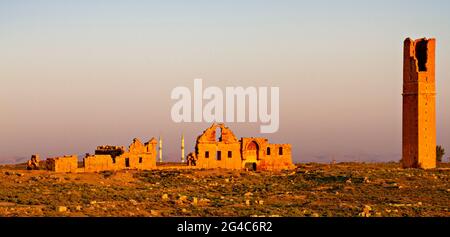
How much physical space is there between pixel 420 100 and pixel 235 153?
15634 mm

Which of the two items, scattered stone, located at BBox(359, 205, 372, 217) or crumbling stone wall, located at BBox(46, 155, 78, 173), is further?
crumbling stone wall, located at BBox(46, 155, 78, 173)

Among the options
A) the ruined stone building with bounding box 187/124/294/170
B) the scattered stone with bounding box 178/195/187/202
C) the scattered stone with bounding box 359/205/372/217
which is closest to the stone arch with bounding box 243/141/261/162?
the ruined stone building with bounding box 187/124/294/170

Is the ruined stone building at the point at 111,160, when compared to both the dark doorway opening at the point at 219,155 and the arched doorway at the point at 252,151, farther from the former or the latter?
the arched doorway at the point at 252,151

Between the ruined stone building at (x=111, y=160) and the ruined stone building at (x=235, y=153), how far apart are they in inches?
170

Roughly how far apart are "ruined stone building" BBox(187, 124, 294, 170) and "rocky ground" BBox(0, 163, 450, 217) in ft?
15.3

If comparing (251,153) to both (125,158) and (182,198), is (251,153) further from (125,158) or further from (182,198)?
(182,198)

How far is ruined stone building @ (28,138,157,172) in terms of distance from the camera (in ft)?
172

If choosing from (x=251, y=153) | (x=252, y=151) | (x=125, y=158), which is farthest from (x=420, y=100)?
(x=125, y=158)

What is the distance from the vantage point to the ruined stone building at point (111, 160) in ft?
172

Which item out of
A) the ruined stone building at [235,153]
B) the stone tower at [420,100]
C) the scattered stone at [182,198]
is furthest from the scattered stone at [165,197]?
the stone tower at [420,100]

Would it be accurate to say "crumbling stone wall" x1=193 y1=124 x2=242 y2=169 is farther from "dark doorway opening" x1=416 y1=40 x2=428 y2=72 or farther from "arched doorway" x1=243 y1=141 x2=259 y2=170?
"dark doorway opening" x1=416 y1=40 x2=428 y2=72

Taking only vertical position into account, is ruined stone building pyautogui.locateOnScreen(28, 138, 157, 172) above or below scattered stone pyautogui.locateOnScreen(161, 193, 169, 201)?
above
